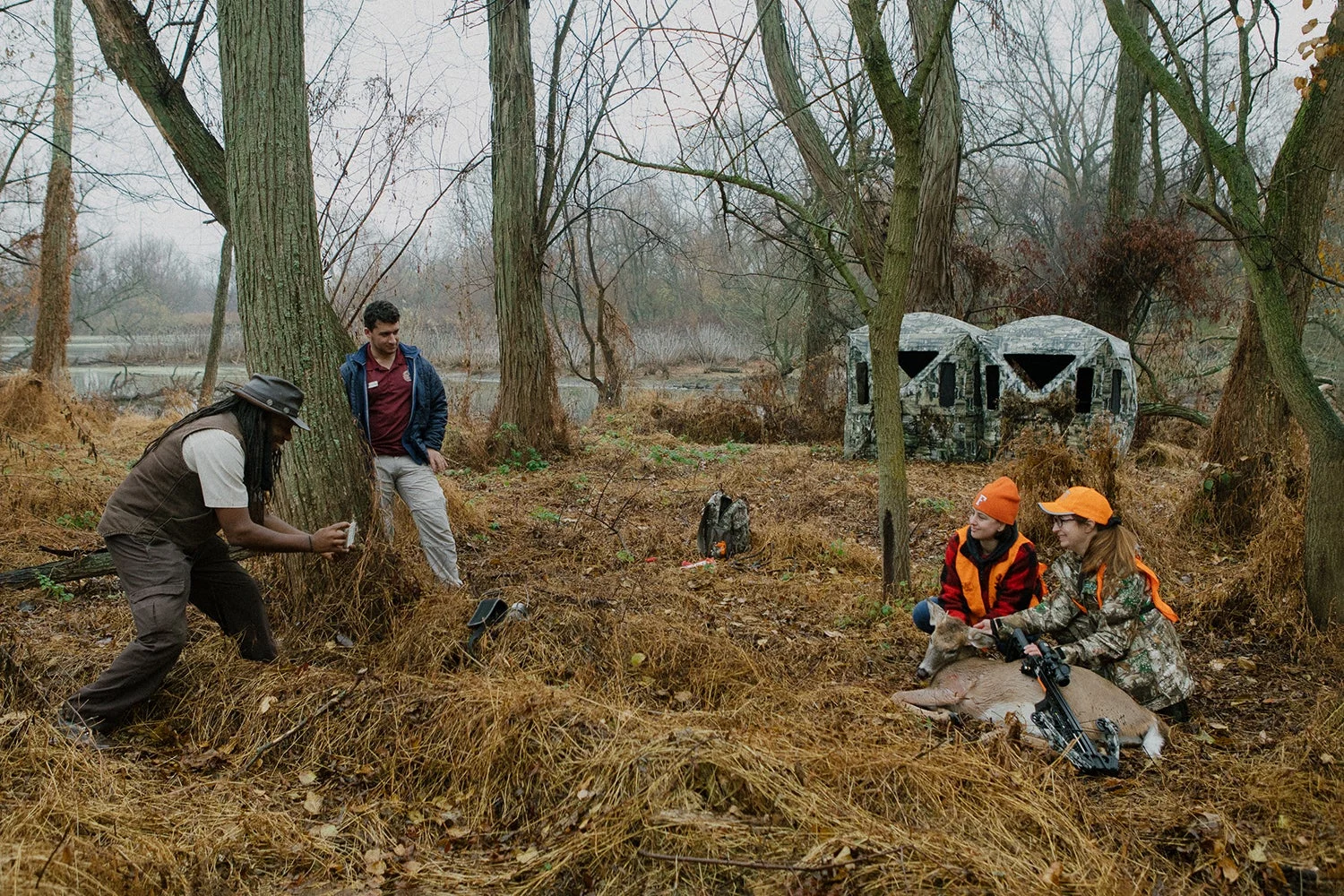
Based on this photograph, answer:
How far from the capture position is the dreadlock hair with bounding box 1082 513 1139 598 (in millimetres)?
4199

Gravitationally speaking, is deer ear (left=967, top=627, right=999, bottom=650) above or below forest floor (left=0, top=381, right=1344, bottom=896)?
above

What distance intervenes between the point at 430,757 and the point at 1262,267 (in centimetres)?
518

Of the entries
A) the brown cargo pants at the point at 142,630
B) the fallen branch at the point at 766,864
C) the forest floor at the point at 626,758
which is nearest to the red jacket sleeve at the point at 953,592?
the forest floor at the point at 626,758

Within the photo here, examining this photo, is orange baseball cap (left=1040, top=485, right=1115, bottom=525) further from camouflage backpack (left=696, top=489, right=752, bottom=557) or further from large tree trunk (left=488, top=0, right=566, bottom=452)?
large tree trunk (left=488, top=0, right=566, bottom=452)

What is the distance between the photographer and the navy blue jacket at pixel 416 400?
214 inches

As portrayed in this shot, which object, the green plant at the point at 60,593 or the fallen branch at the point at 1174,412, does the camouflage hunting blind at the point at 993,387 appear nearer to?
the fallen branch at the point at 1174,412

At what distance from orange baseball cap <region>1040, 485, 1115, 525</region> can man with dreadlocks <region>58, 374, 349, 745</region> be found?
3498 mm

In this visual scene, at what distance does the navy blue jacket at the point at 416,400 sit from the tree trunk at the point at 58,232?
36.3 ft

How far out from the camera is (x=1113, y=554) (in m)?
4.20

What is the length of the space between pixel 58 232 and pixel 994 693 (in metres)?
15.6

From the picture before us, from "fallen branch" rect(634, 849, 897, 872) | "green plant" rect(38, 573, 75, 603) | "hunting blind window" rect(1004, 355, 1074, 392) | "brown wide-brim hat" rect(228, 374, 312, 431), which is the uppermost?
"hunting blind window" rect(1004, 355, 1074, 392)

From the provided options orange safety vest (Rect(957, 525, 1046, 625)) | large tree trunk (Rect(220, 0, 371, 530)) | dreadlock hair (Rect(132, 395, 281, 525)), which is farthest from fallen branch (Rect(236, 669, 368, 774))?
orange safety vest (Rect(957, 525, 1046, 625))

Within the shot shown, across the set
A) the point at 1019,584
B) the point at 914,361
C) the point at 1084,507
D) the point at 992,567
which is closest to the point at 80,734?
the point at 992,567

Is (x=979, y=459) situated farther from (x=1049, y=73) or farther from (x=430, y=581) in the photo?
(x=1049, y=73)
